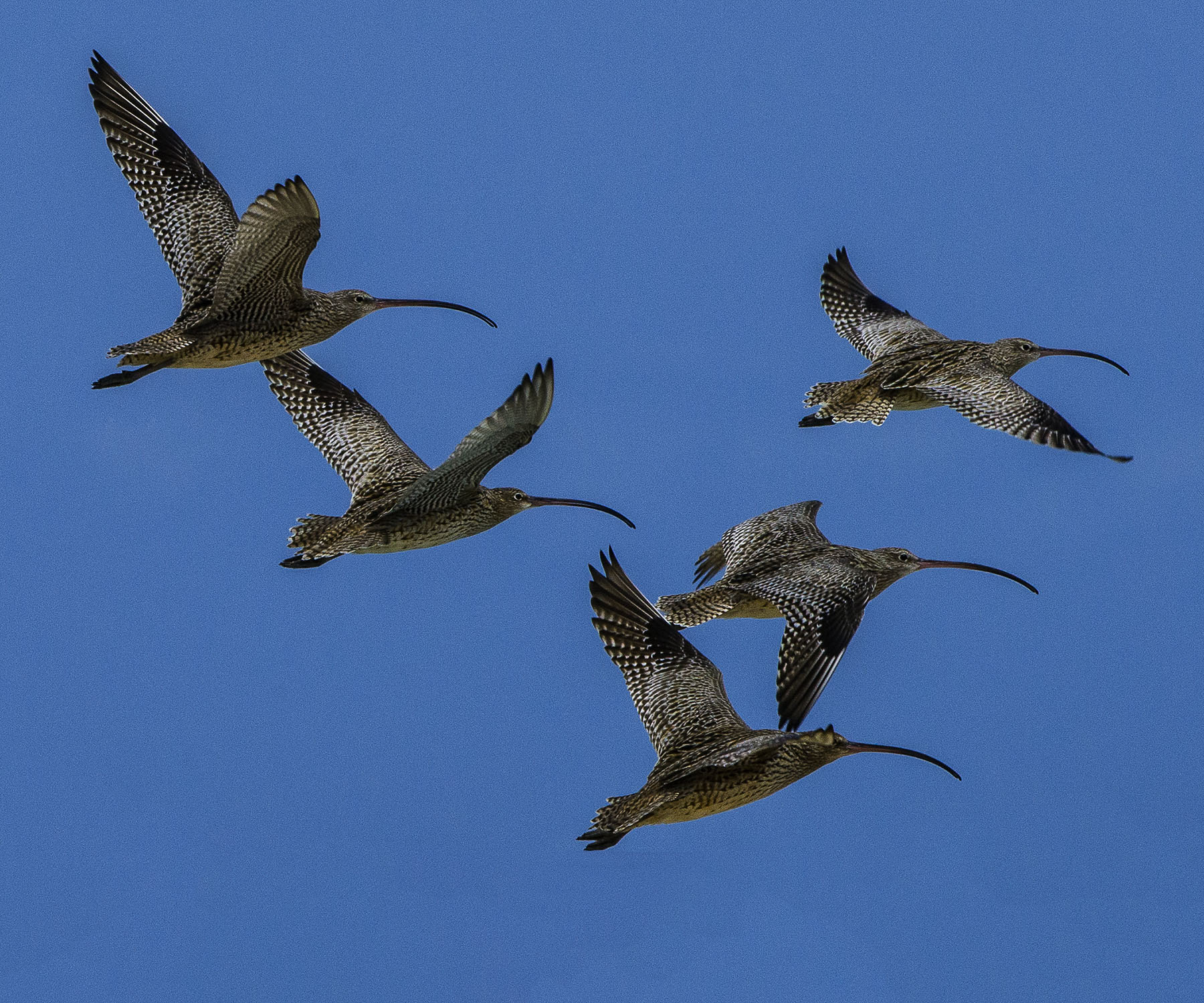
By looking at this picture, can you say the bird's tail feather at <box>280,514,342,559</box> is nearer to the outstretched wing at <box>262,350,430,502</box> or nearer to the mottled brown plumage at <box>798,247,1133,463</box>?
the outstretched wing at <box>262,350,430,502</box>

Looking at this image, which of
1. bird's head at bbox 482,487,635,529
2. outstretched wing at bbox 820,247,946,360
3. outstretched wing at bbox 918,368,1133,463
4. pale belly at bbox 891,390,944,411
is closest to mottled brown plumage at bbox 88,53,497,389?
bird's head at bbox 482,487,635,529

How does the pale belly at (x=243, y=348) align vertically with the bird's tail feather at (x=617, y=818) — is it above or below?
above

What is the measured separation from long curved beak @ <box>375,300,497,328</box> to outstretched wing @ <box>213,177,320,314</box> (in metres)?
0.96

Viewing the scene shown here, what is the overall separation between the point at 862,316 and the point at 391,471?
20.8 ft

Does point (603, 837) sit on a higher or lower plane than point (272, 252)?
lower

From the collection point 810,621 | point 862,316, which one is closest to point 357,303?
point 810,621

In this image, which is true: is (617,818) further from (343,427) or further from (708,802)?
(343,427)

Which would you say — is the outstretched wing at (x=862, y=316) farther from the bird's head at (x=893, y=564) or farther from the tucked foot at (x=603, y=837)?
the tucked foot at (x=603, y=837)

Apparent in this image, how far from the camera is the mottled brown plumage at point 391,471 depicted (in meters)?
11.4

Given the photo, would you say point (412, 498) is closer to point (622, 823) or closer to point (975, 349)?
point (622, 823)

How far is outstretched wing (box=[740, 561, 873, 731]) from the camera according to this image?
41.0 ft

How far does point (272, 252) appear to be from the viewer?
12.9 metres

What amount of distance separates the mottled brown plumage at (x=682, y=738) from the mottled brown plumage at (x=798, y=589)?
1.67 feet

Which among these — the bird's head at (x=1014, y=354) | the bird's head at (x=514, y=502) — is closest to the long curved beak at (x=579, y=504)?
the bird's head at (x=514, y=502)
